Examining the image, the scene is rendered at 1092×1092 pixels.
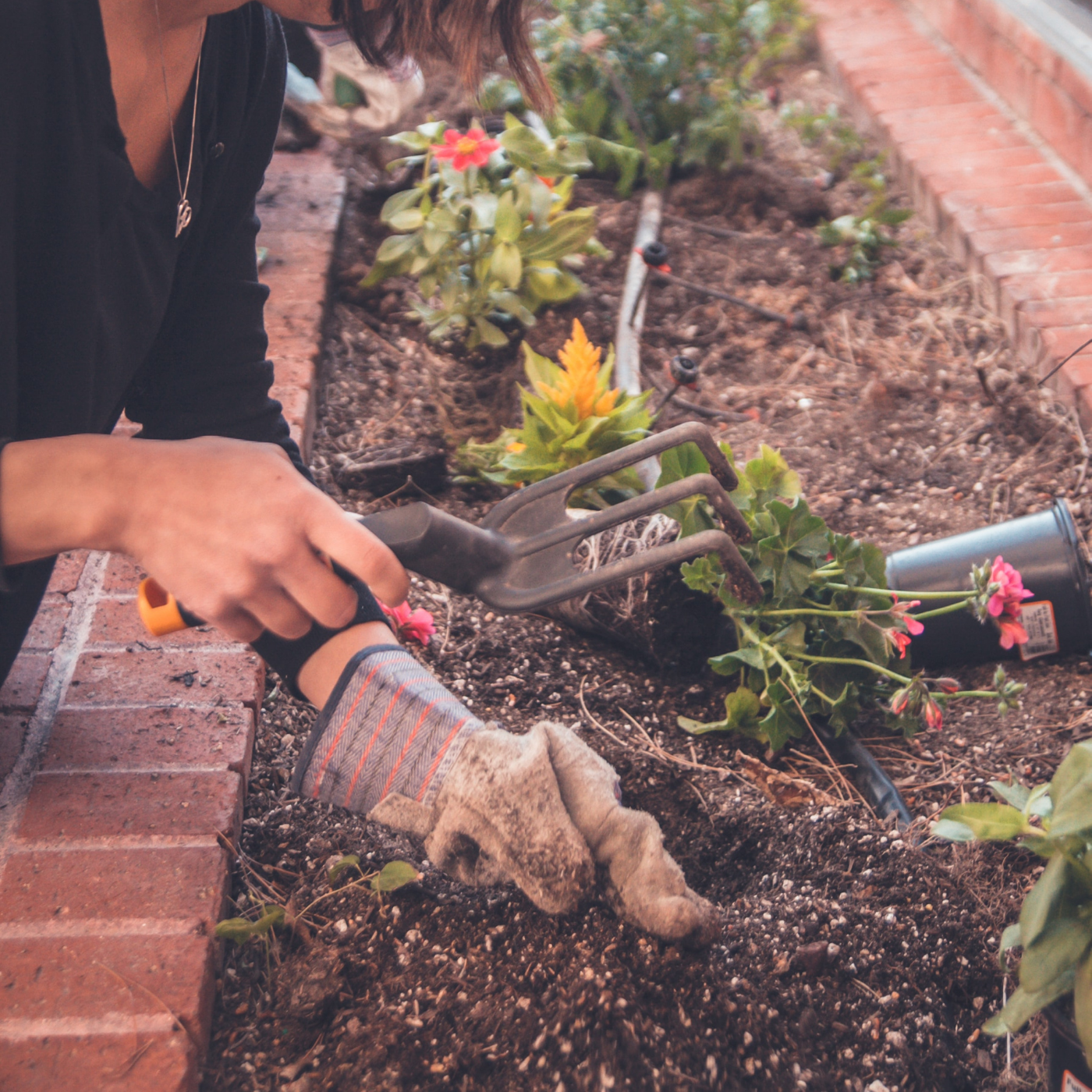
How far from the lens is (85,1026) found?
89 cm

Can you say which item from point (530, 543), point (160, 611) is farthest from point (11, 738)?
point (530, 543)

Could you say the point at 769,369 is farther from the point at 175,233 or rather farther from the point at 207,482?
the point at 207,482

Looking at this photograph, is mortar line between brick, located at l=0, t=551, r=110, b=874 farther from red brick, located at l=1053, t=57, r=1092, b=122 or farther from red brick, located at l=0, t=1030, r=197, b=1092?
red brick, located at l=1053, t=57, r=1092, b=122

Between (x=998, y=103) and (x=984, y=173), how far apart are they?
0.46 m

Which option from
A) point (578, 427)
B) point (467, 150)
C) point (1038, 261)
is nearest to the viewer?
point (578, 427)

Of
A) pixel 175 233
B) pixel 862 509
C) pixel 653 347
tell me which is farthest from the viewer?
pixel 653 347

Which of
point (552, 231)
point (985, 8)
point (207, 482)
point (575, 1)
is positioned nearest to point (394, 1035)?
point (207, 482)

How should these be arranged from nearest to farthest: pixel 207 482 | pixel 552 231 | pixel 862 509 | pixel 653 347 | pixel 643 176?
pixel 207 482
pixel 862 509
pixel 552 231
pixel 653 347
pixel 643 176

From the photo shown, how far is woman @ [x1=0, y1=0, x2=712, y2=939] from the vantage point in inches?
28.7

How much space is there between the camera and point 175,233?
1.02 m

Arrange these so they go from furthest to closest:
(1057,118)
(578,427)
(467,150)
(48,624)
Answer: (1057,118)
(467,150)
(578,427)
(48,624)

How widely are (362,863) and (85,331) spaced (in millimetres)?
627

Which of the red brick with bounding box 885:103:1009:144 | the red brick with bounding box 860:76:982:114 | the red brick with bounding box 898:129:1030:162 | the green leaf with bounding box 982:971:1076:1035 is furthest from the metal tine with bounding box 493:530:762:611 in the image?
the red brick with bounding box 860:76:982:114

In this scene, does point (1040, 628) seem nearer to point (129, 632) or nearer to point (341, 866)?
point (341, 866)
